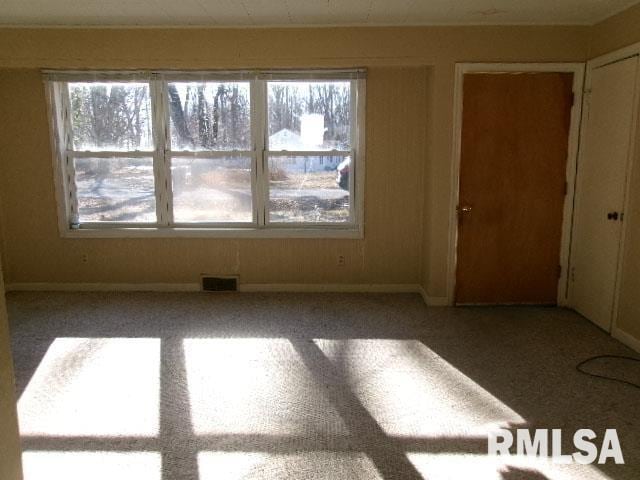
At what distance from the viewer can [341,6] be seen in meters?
3.74

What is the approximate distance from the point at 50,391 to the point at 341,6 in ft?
10.6

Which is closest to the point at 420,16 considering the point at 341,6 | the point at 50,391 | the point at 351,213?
the point at 341,6

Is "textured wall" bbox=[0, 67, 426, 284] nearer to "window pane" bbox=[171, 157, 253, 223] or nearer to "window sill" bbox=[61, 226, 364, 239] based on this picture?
"window sill" bbox=[61, 226, 364, 239]

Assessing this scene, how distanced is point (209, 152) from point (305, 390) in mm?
2691

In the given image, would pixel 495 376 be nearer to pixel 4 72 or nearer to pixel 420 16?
pixel 420 16

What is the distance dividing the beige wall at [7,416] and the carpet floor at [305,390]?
855mm

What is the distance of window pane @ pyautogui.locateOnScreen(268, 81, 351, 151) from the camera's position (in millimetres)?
4691

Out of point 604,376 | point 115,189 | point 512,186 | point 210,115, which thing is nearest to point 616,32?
point 512,186

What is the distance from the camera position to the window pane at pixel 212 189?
15.9ft

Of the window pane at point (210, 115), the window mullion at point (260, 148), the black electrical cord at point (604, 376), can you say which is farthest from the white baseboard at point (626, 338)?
the window pane at point (210, 115)

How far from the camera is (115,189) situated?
496 cm

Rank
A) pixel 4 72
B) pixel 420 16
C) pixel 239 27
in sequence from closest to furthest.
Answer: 1. pixel 420 16
2. pixel 239 27
3. pixel 4 72

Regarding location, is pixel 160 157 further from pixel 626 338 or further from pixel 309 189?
pixel 626 338

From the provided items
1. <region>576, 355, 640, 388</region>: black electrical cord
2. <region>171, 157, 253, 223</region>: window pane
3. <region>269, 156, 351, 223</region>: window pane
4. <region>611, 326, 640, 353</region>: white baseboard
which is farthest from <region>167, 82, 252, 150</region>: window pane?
<region>611, 326, 640, 353</region>: white baseboard
